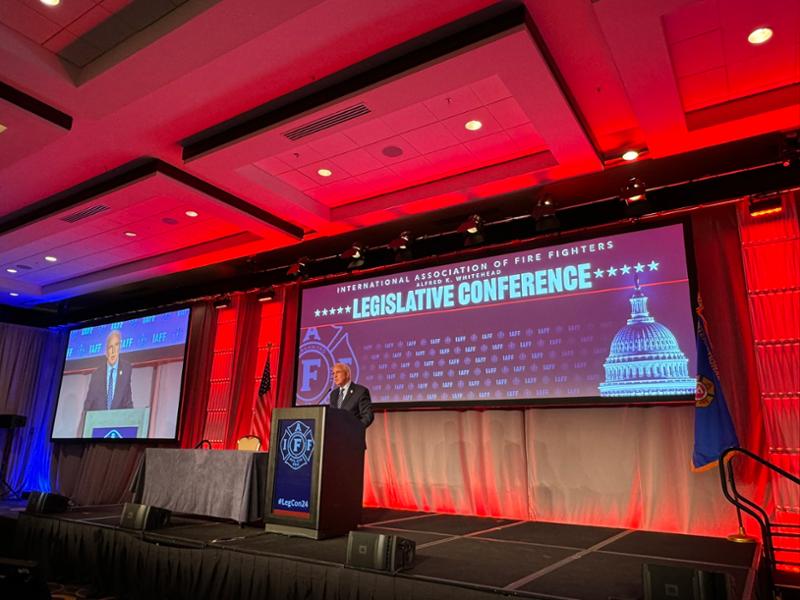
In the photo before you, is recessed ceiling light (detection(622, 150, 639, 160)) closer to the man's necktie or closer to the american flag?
the american flag

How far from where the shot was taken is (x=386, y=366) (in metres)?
6.15

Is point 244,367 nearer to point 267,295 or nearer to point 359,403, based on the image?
point 267,295

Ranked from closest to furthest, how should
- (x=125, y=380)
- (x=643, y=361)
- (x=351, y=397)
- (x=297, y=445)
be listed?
(x=297, y=445) < (x=351, y=397) < (x=643, y=361) < (x=125, y=380)

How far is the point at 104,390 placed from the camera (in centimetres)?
874

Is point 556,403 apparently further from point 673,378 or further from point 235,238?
point 235,238

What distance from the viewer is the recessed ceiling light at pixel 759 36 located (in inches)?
142

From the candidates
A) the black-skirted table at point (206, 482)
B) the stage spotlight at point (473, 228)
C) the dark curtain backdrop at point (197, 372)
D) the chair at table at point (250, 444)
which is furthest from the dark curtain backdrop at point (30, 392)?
the stage spotlight at point (473, 228)

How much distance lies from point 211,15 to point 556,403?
405 cm

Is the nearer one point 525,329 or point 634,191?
point 634,191

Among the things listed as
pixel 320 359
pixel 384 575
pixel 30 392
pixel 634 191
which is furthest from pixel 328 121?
pixel 30 392

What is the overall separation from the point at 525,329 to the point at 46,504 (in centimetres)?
453

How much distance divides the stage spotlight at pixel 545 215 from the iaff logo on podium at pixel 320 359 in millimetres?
2552

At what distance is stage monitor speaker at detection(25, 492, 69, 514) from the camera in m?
4.76

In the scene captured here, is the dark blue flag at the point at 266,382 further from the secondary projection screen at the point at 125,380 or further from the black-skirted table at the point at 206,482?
the black-skirted table at the point at 206,482
